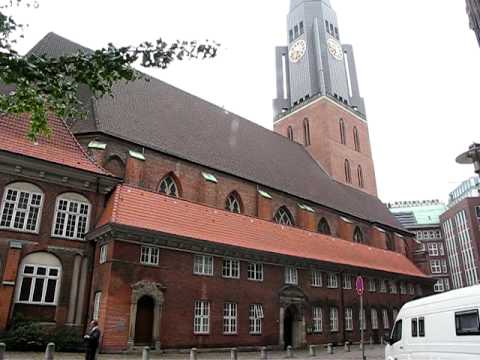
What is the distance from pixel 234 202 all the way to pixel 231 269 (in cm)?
677

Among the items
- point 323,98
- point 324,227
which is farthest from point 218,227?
point 323,98

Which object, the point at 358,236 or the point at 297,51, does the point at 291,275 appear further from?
the point at 297,51

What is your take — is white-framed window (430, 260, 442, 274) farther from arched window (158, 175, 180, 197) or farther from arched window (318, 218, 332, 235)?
arched window (158, 175, 180, 197)

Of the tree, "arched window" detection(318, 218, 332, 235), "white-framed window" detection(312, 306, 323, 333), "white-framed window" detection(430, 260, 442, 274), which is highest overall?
"white-framed window" detection(430, 260, 442, 274)

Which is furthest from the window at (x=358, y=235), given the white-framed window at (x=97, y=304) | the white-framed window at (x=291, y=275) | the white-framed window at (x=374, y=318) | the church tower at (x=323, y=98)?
the white-framed window at (x=97, y=304)

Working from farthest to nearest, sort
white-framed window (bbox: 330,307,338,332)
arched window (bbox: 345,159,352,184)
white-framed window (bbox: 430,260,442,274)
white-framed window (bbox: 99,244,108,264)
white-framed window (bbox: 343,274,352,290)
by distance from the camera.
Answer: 1. white-framed window (bbox: 430,260,442,274)
2. arched window (bbox: 345,159,352,184)
3. white-framed window (bbox: 343,274,352,290)
4. white-framed window (bbox: 330,307,338,332)
5. white-framed window (bbox: 99,244,108,264)

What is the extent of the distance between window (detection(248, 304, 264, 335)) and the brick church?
0.24 feet

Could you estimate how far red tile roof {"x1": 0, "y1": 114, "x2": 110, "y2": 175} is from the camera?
18578 millimetres

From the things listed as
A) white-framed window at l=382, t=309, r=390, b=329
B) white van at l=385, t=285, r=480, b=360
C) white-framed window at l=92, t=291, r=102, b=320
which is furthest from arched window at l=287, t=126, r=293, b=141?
white van at l=385, t=285, r=480, b=360

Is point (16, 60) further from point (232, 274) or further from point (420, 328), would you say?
point (232, 274)

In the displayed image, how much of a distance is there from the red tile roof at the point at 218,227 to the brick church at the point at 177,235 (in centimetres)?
10

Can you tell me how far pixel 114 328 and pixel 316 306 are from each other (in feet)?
43.3

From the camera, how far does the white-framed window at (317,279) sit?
25772 mm

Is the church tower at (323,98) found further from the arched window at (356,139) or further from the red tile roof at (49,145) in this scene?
the red tile roof at (49,145)
